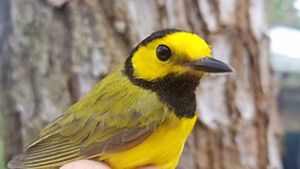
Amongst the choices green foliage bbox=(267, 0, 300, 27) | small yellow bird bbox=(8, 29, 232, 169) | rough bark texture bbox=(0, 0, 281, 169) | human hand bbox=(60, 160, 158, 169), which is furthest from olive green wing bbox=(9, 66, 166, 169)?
green foliage bbox=(267, 0, 300, 27)

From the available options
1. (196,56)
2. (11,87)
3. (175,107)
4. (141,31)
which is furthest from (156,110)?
(11,87)

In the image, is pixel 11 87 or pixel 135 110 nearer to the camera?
pixel 135 110

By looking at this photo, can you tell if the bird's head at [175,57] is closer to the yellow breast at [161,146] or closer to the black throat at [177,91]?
the black throat at [177,91]

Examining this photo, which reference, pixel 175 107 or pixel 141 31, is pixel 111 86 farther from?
pixel 141 31

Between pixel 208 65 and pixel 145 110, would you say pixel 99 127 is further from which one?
pixel 208 65

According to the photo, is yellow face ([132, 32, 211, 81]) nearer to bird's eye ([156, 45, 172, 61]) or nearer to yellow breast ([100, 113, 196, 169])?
bird's eye ([156, 45, 172, 61])

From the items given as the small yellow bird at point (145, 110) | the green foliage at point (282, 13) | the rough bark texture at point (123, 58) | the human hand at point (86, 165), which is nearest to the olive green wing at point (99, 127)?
the small yellow bird at point (145, 110)
